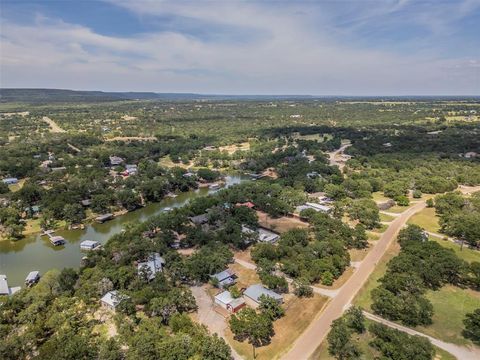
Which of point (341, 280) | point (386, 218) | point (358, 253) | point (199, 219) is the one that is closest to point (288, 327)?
point (341, 280)

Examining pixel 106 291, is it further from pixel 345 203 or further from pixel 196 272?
pixel 345 203

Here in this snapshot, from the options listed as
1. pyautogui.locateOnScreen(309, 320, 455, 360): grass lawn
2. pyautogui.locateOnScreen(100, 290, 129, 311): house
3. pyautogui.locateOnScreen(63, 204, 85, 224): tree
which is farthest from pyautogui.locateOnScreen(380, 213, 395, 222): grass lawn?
pyautogui.locateOnScreen(63, 204, 85, 224): tree

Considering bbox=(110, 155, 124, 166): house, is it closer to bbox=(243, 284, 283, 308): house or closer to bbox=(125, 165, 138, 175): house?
bbox=(125, 165, 138, 175): house

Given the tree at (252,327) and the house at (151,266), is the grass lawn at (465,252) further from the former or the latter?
the house at (151,266)

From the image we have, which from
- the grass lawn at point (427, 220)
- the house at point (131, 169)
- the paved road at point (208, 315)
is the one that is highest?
the house at point (131, 169)

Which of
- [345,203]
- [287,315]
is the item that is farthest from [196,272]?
[345,203]

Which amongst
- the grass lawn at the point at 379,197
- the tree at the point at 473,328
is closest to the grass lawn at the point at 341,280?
the tree at the point at 473,328
